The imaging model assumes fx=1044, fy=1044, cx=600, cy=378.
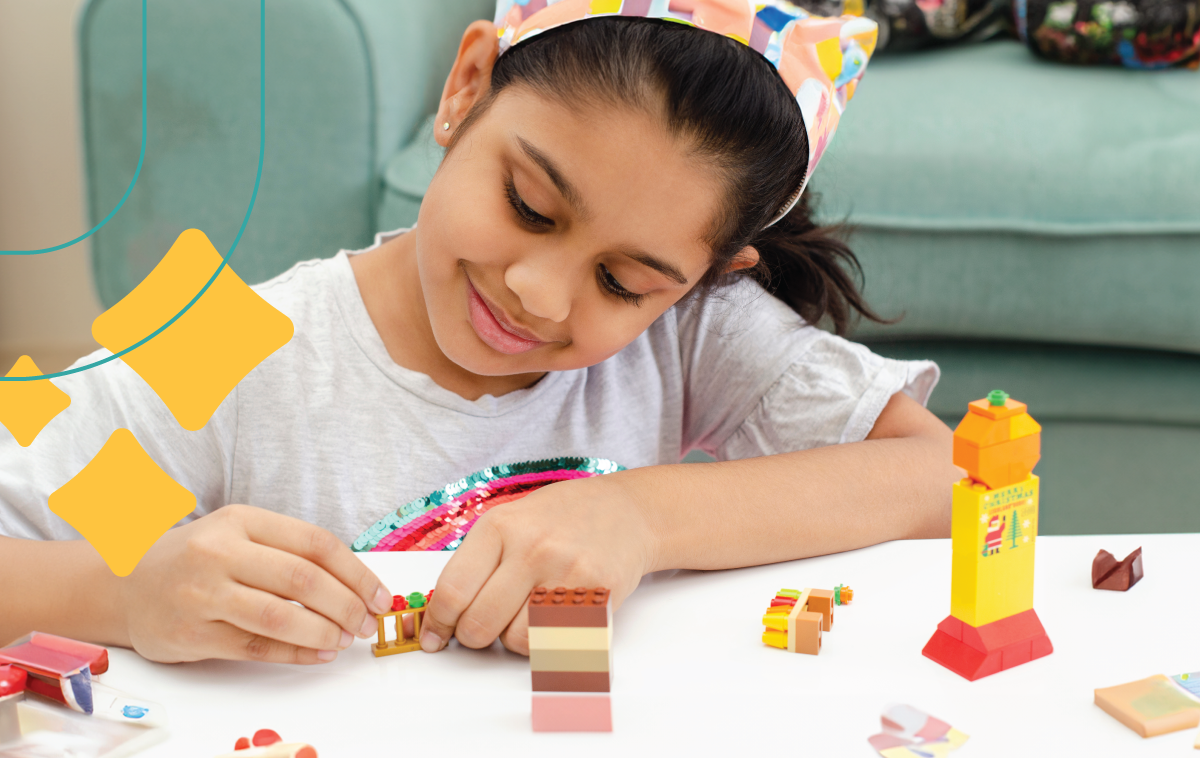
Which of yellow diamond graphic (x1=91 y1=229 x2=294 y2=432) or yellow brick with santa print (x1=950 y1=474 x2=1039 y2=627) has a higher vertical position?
yellow diamond graphic (x1=91 y1=229 x2=294 y2=432)

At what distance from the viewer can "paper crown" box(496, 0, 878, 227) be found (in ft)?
1.86

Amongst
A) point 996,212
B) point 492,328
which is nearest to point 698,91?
point 492,328

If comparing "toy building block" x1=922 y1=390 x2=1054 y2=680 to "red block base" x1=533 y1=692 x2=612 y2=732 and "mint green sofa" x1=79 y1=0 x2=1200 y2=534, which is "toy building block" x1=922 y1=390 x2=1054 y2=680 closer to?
"red block base" x1=533 y1=692 x2=612 y2=732

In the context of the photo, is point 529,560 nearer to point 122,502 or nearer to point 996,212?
point 122,502

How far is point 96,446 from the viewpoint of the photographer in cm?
57

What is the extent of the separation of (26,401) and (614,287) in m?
0.29

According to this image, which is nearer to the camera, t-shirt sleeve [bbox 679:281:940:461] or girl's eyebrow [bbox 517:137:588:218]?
girl's eyebrow [bbox 517:137:588:218]

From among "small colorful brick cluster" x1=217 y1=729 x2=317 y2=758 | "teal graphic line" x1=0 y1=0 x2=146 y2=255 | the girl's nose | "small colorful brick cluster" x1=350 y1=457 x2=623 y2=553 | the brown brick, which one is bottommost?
"small colorful brick cluster" x1=350 y1=457 x2=623 y2=553

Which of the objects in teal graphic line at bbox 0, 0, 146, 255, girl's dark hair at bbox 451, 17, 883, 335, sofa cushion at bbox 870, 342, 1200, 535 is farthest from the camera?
sofa cushion at bbox 870, 342, 1200, 535

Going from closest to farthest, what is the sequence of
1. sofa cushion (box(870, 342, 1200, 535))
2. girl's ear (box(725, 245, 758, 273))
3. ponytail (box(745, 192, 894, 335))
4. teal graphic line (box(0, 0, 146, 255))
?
teal graphic line (box(0, 0, 146, 255))
girl's ear (box(725, 245, 758, 273))
ponytail (box(745, 192, 894, 335))
sofa cushion (box(870, 342, 1200, 535))

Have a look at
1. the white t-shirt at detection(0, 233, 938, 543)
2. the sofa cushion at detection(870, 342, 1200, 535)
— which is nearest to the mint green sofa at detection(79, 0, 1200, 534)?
the sofa cushion at detection(870, 342, 1200, 535)

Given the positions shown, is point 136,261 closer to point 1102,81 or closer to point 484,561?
point 484,561

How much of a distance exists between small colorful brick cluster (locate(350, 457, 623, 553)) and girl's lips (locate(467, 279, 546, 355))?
9 centimetres

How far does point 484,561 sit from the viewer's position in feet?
1.55
